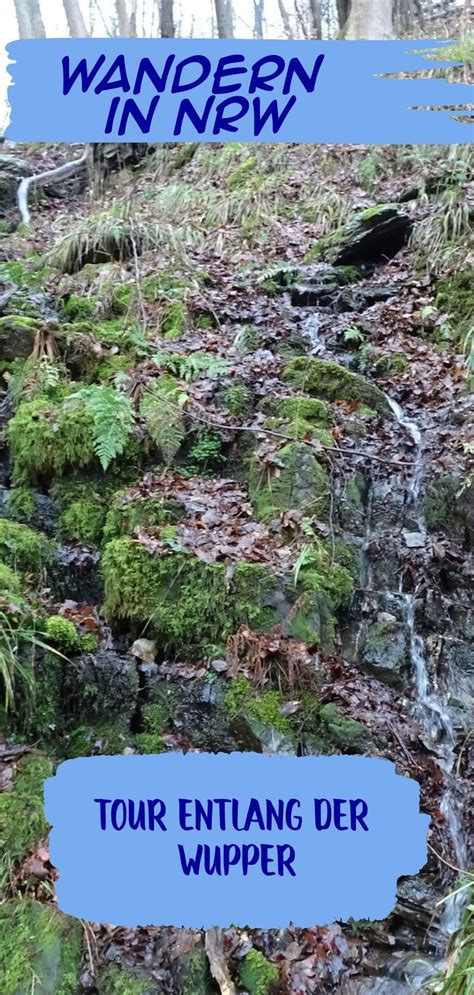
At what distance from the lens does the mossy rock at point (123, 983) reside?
9.46 feet

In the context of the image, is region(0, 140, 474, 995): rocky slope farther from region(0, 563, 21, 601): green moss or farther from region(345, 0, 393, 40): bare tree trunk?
region(345, 0, 393, 40): bare tree trunk

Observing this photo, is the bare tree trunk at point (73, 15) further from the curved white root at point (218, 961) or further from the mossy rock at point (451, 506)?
the curved white root at point (218, 961)

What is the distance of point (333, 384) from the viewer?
6293mm

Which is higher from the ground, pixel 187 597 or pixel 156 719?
pixel 187 597

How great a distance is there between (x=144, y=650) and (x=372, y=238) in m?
6.39

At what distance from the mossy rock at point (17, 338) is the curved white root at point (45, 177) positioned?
472cm

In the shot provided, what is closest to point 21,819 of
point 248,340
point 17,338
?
point 17,338

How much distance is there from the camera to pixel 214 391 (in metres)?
5.97

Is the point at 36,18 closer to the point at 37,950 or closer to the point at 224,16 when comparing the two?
the point at 224,16

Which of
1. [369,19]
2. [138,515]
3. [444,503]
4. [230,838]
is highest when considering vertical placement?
[369,19]

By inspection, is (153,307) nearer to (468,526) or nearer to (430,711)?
(468,526)

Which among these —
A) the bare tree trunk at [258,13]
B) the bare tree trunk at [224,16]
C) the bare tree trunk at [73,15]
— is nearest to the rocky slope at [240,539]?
the bare tree trunk at [224,16]

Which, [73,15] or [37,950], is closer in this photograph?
[37,950]

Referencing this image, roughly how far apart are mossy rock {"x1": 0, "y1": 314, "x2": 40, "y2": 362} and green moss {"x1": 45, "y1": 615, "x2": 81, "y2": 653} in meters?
3.05
